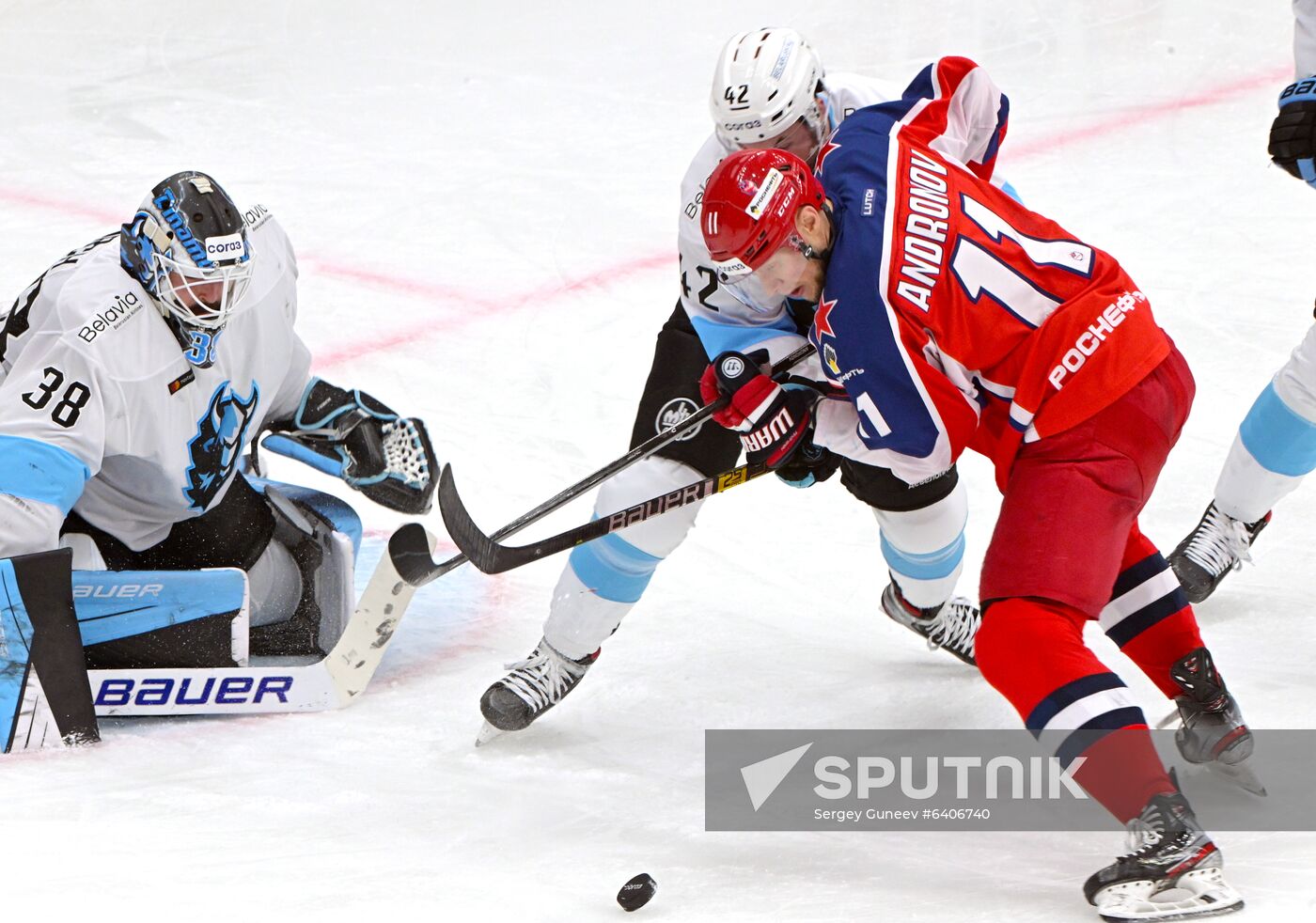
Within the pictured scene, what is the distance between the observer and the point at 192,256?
2.69 m

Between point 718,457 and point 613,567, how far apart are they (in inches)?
10.7

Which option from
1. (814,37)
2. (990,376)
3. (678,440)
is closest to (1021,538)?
(990,376)

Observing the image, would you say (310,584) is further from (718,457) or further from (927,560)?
(927,560)

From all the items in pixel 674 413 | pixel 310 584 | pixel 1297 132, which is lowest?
pixel 310 584

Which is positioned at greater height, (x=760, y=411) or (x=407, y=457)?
(x=760, y=411)

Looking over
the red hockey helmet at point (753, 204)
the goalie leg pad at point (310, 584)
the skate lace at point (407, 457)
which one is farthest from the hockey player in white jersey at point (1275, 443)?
the goalie leg pad at point (310, 584)

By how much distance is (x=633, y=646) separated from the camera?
125 inches

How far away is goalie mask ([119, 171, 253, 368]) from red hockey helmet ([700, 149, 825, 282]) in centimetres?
91

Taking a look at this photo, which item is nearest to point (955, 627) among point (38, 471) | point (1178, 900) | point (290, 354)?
point (1178, 900)

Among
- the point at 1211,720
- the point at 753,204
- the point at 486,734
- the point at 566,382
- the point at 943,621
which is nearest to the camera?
the point at 753,204

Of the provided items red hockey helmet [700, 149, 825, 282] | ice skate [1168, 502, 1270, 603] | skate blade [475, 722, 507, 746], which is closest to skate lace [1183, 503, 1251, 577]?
ice skate [1168, 502, 1270, 603]

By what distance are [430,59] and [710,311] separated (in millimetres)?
3965

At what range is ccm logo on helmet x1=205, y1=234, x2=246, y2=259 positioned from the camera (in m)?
2.69

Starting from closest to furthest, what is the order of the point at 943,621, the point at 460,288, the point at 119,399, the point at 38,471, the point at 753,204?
the point at 753,204 < the point at 38,471 < the point at 119,399 < the point at 943,621 < the point at 460,288
